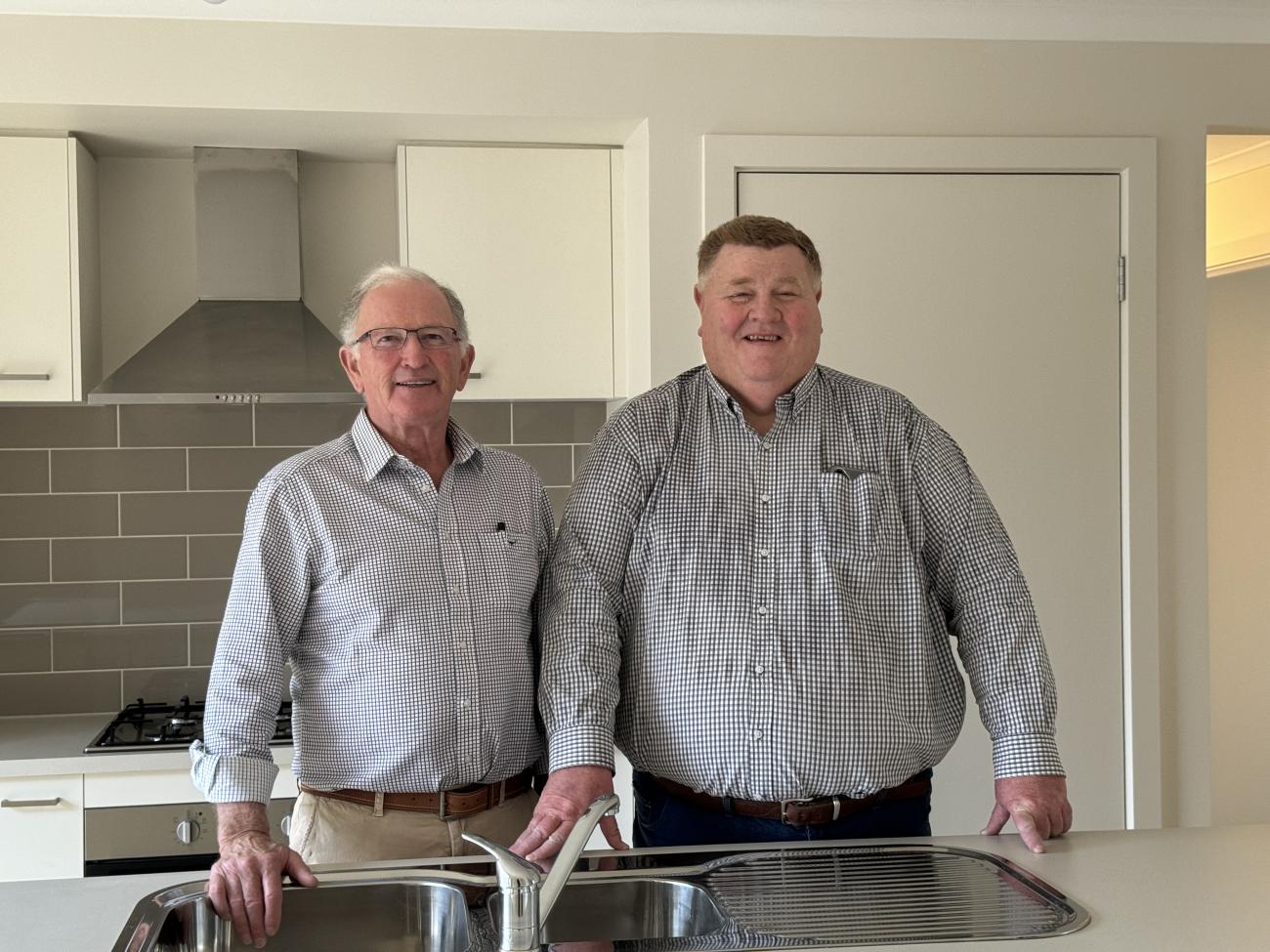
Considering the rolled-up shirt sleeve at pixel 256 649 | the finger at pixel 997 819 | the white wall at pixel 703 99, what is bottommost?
the finger at pixel 997 819

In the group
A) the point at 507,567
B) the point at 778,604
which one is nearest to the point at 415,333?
the point at 507,567

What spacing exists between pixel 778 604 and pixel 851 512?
0.18 m

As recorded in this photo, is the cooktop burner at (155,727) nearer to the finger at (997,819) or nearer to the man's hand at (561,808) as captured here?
the man's hand at (561,808)

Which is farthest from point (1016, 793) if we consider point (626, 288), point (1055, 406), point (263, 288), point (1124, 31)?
point (263, 288)

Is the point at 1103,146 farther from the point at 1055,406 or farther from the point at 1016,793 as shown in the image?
the point at 1016,793

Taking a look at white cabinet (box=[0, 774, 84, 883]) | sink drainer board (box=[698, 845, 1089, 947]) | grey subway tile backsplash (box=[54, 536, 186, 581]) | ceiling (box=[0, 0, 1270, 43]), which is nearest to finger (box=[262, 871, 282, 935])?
sink drainer board (box=[698, 845, 1089, 947])

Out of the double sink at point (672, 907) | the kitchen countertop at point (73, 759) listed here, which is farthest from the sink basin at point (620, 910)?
the kitchen countertop at point (73, 759)

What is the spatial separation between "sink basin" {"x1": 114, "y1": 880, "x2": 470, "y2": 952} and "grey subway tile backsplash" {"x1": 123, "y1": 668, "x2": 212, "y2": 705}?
1.96 m

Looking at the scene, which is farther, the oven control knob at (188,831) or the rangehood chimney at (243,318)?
the rangehood chimney at (243,318)

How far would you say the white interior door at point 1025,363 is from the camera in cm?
290

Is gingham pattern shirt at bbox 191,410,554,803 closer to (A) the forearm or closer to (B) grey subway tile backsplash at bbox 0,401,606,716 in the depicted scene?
(A) the forearm

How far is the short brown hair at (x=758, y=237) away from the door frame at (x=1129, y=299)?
2.92 feet

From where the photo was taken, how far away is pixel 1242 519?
15.6 feet

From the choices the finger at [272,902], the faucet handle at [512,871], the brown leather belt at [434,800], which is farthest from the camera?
the brown leather belt at [434,800]
